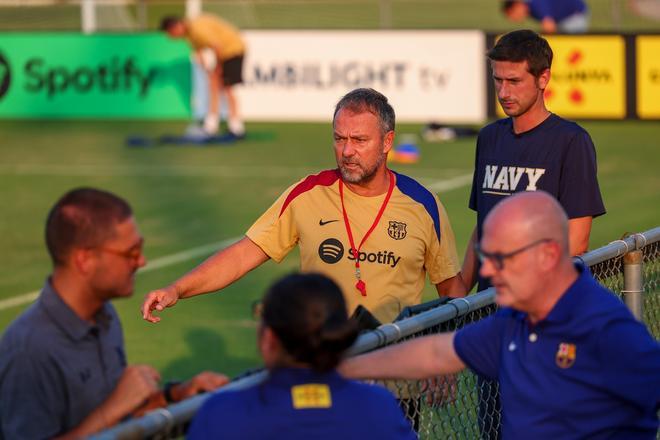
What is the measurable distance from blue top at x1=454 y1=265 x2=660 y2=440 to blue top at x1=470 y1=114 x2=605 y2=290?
2.32 metres

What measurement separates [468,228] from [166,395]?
1148 cm

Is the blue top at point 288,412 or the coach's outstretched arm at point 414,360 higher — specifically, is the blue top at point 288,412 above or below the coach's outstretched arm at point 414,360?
above

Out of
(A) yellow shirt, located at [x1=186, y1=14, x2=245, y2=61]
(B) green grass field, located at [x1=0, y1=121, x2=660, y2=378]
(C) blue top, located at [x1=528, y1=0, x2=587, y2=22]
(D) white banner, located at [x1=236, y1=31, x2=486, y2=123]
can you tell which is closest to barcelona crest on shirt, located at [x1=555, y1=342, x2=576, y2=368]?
(B) green grass field, located at [x1=0, y1=121, x2=660, y2=378]

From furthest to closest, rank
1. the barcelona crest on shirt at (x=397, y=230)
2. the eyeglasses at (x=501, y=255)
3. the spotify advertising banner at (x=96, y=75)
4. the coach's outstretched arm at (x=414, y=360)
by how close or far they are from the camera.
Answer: the spotify advertising banner at (x=96, y=75) < the barcelona crest on shirt at (x=397, y=230) < the coach's outstretched arm at (x=414, y=360) < the eyeglasses at (x=501, y=255)

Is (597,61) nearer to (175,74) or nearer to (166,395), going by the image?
(175,74)

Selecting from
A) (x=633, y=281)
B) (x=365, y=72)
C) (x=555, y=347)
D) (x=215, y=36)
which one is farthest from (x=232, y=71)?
(x=555, y=347)

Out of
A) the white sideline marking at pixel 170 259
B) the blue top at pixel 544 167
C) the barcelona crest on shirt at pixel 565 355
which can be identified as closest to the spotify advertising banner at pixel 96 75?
the white sideline marking at pixel 170 259

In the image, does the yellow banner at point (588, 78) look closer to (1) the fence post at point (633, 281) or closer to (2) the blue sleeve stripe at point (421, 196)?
(2) the blue sleeve stripe at point (421, 196)

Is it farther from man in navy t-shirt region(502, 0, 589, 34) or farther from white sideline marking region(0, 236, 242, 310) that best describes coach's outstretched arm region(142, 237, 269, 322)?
man in navy t-shirt region(502, 0, 589, 34)

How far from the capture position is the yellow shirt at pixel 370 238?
22.3ft

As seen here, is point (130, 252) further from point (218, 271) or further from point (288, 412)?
point (218, 271)

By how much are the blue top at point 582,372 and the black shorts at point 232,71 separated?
782 inches

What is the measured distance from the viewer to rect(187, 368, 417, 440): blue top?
4125mm

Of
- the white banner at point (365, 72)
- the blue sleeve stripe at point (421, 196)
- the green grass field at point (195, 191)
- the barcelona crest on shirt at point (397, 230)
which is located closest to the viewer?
the barcelona crest on shirt at point (397, 230)
